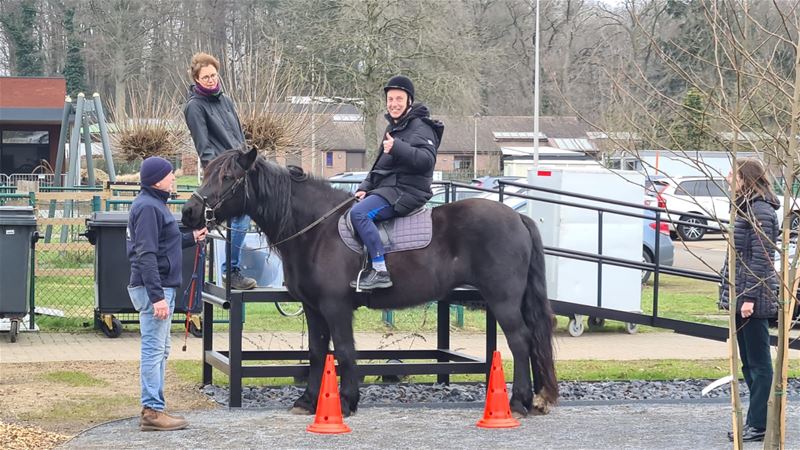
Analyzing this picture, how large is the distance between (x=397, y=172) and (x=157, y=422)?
258cm

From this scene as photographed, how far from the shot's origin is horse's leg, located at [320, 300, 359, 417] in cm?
852

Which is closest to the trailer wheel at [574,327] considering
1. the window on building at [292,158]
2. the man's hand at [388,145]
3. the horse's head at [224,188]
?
the window on building at [292,158]

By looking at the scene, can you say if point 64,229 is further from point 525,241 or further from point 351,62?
point 351,62

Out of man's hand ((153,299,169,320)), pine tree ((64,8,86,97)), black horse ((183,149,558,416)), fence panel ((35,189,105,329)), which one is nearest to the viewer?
man's hand ((153,299,169,320))

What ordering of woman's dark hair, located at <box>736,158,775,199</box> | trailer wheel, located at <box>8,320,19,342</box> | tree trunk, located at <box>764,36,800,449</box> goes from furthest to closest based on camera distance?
trailer wheel, located at <box>8,320,19,342</box>, woman's dark hair, located at <box>736,158,775,199</box>, tree trunk, located at <box>764,36,800,449</box>

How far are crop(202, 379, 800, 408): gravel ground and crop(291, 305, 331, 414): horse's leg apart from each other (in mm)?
502

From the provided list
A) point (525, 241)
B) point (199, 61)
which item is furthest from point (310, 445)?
point (199, 61)

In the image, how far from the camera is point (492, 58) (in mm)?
48094

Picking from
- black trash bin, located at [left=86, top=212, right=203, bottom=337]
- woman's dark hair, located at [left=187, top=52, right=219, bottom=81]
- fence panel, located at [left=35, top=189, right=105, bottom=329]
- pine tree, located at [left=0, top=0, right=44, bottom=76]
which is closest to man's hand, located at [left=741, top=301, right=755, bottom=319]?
woman's dark hair, located at [left=187, top=52, right=219, bottom=81]

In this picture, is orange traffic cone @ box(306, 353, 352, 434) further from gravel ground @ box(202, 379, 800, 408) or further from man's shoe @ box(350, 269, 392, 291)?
gravel ground @ box(202, 379, 800, 408)

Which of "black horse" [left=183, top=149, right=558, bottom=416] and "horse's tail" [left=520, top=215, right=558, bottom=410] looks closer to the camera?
"black horse" [left=183, top=149, right=558, bottom=416]

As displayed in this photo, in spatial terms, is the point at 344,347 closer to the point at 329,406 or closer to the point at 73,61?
the point at 329,406

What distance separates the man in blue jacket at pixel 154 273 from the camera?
300 inches

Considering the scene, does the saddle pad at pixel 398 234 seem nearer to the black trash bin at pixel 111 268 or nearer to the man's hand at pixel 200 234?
the man's hand at pixel 200 234
